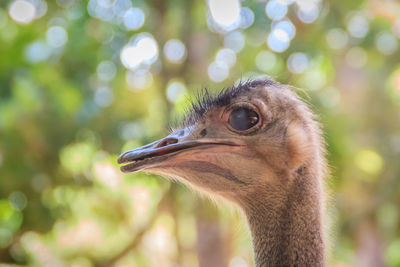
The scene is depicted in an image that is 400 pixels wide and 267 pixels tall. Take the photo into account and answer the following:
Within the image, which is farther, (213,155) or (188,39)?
(188,39)

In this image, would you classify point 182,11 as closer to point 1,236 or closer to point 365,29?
point 365,29

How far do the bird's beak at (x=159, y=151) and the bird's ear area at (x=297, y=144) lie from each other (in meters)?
0.14

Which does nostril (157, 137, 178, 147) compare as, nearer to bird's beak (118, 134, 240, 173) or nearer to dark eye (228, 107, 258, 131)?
bird's beak (118, 134, 240, 173)

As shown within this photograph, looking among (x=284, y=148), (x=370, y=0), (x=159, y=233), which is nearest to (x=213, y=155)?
(x=284, y=148)

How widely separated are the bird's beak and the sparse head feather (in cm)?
12

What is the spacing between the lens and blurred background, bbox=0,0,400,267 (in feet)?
12.4

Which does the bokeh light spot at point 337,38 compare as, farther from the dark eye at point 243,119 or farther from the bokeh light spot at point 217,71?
the dark eye at point 243,119

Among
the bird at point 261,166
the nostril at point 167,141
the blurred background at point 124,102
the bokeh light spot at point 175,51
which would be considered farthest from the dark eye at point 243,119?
the bokeh light spot at point 175,51

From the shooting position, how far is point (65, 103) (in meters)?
3.80

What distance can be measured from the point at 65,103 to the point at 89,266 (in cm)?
200

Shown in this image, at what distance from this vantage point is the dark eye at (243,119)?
1.31 meters

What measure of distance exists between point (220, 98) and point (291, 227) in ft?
1.26

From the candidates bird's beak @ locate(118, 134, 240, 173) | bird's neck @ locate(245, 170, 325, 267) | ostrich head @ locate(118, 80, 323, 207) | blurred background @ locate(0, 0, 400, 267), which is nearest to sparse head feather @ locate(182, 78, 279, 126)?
ostrich head @ locate(118, 80, 323, 207)

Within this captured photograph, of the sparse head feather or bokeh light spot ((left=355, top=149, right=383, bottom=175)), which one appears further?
bokeh light spot ((left=355, top=149, right=383, bottom=175))
